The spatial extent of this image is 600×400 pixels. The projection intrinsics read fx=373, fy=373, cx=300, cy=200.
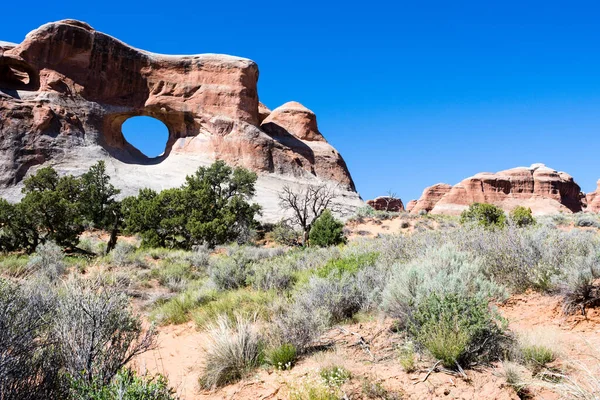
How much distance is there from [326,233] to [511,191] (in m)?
70.7

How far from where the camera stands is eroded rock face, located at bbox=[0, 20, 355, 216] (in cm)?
3634

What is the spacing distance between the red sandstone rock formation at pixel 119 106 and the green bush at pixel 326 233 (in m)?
22.5

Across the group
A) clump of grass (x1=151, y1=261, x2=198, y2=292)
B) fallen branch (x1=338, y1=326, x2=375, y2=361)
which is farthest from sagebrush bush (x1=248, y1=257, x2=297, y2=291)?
fallen branch (x1=338, y1=326, x2=375, y2=361)

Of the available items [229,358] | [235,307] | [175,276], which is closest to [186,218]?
[175,276]

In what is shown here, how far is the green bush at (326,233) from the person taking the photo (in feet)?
60.4

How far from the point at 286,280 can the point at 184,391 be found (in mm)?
3672

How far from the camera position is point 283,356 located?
153 inches

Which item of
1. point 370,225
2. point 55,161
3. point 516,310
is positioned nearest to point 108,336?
point 516,310

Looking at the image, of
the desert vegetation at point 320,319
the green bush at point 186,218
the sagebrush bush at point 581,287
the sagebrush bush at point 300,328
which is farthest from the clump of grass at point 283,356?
the green bush at point 186,218

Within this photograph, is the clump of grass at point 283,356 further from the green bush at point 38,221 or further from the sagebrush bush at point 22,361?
the green bush at point 38,221

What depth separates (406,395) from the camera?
3.03 metres

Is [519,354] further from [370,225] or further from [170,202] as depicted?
[370,225]

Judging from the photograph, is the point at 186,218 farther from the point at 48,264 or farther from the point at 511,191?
the point at 511,191

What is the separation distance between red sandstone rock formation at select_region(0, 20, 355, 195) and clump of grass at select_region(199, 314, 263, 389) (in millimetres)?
35177
